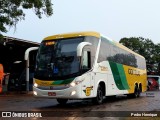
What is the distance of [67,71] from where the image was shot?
14703mm

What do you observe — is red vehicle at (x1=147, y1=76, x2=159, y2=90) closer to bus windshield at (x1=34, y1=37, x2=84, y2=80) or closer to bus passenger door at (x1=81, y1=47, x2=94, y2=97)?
bus passenger door at (x1=81, y1=47, x2=94, y2=97)

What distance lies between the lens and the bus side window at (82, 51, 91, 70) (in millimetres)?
15008

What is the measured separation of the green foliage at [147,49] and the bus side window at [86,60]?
71.3 metres

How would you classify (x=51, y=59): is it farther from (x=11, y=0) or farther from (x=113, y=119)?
(x=11, y=0)

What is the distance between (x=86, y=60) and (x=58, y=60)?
3.85 ft

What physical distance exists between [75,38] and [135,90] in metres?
10.4

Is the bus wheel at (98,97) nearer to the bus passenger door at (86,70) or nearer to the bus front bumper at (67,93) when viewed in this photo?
the bus passenger door at (86,70)

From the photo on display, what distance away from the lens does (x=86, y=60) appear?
1524cm

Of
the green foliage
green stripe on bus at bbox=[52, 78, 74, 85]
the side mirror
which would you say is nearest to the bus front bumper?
green stripe on bus at bbox=[52, 78, 74, 85]

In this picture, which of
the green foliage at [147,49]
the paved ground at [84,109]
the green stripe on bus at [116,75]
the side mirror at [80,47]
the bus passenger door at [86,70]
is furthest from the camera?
the green foliage at [147,49]

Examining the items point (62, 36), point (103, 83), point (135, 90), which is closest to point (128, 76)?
point (135, 90)

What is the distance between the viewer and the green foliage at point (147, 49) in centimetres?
8656

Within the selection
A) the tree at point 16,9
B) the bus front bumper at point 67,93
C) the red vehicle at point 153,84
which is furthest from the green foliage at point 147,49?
the bus front bumper at point 67,93

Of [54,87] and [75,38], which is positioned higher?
[75,38]
